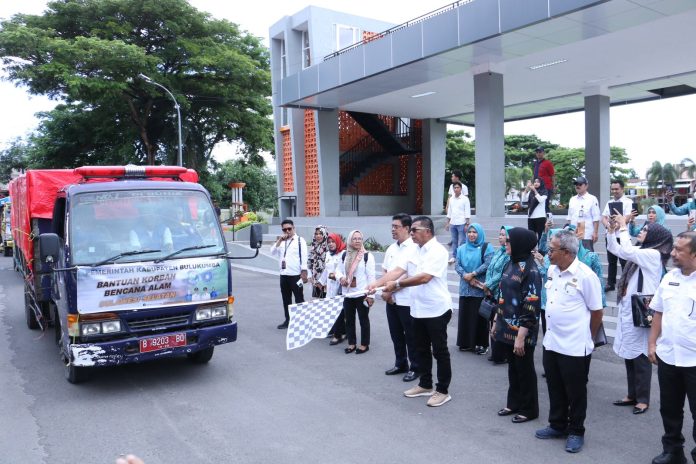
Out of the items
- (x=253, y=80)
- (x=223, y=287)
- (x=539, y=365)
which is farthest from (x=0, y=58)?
(x=539, y=365)

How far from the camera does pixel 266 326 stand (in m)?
9.37

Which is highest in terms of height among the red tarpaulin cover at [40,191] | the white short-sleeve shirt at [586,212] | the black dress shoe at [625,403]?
the red tarpaulin cover at [40,191]

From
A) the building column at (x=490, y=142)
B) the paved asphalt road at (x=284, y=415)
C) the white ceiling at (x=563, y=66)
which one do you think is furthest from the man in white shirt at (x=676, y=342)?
the building column at (x=490, y=142)

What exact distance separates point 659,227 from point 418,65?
11222mm

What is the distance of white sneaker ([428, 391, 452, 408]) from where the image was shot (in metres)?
5.41

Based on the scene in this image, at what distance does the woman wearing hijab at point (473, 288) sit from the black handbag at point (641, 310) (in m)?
2.43

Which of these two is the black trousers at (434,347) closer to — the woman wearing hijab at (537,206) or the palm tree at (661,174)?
the woman wearing hijab at (537,206)

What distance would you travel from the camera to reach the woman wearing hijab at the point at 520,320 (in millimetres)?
4770

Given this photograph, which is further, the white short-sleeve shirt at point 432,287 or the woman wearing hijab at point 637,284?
the white short-sleeve shirt at point 432,287

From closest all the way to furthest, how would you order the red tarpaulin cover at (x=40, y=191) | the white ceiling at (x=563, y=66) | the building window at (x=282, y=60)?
the red tarpaulin cover at (x=40, y=191), the white ceiling at (x=563, y=66), the building window at (x=282, y=60)

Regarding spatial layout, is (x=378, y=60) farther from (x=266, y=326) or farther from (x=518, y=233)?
(x=518, y=233)

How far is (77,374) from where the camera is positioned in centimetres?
612

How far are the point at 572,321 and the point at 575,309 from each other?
10 cm

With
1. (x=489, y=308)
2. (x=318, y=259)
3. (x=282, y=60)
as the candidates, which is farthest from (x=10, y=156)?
(x=489, y=308)
